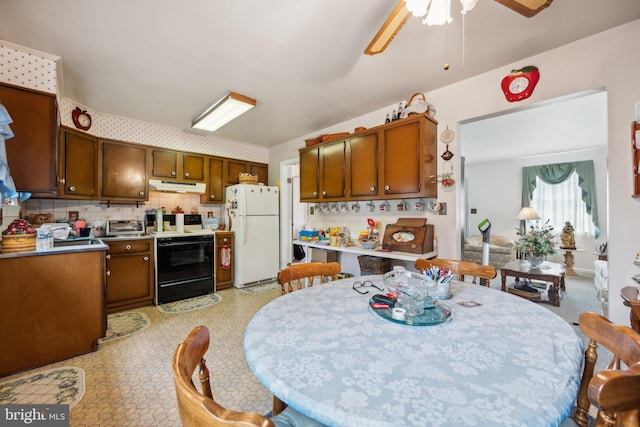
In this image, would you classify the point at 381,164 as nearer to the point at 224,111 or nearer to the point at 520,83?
the point at 520,83

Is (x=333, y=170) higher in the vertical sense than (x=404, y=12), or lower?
lower

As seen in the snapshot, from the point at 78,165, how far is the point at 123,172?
0.48 m

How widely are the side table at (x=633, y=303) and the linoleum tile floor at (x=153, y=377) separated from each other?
2192mm

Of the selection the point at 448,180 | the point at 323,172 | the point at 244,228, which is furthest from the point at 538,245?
the point at 244,228

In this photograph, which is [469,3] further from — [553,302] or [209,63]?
[553,302]

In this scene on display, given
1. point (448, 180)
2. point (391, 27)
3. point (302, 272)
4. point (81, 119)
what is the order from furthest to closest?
point (81, 119) → point (448, 180) → point (302, 272) → point (391, 27)

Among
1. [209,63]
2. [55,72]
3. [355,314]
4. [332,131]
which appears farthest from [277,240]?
[355,314]

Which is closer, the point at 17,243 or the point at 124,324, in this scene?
the point at 17,243

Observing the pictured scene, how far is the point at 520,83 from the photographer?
216cm

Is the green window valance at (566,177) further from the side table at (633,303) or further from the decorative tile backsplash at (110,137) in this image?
the decorative tile backsplash at (110,137)

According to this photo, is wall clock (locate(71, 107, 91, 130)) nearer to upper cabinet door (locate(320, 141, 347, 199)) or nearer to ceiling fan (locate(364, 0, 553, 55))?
upper cabinet door (locate(320, 141, 347, 199))

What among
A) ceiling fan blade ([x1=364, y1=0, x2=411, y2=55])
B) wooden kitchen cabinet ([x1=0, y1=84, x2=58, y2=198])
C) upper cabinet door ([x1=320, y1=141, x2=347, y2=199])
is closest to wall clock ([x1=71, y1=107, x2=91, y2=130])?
wooden kitchen cabinet ([x1=0, y1=84, x2=58, y2=198])

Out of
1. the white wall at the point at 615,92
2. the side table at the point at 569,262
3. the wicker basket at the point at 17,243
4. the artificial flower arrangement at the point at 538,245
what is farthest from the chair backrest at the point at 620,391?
the side table at the point at 569,262

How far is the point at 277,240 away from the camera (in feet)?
14.7
